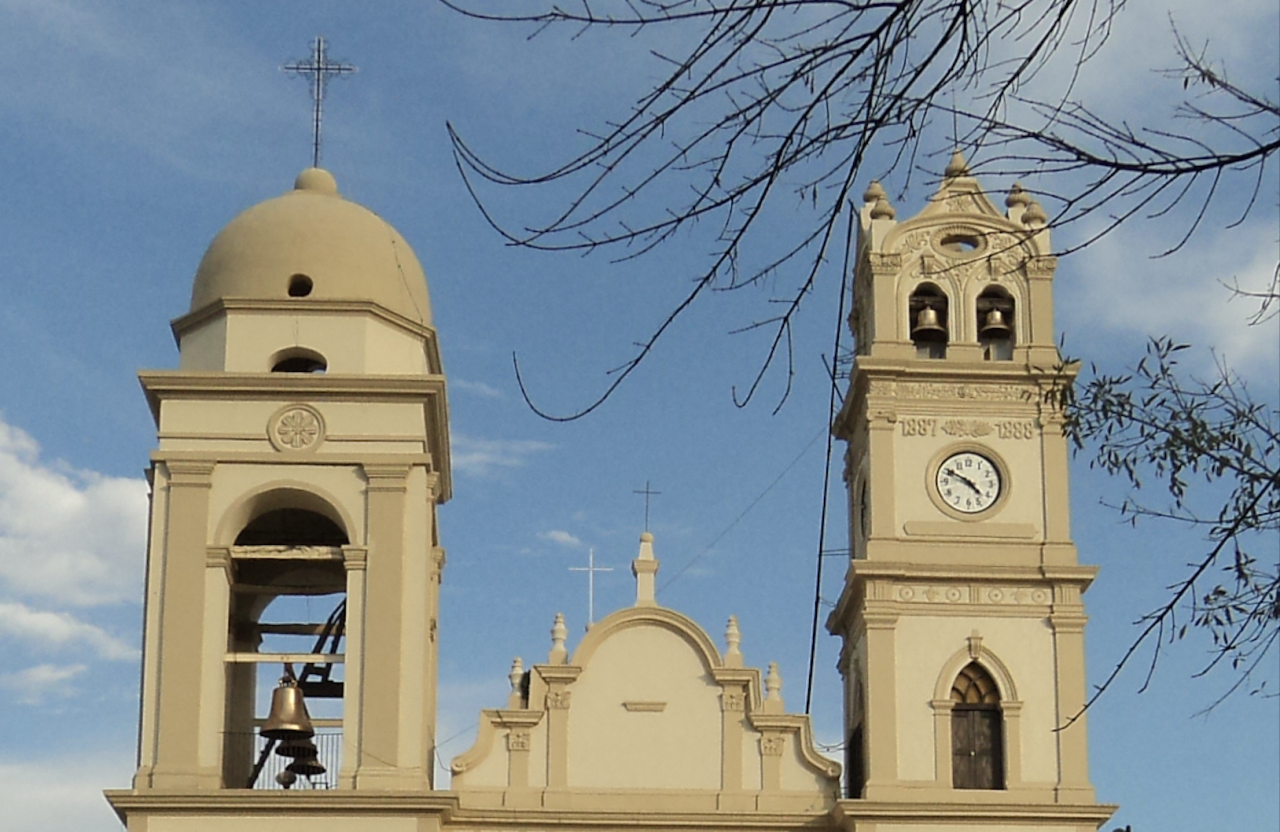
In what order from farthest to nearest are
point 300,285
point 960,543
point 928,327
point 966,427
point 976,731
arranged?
point 928,327 < point 966,427 < point 300,285 < point 960,543 < point 976,731

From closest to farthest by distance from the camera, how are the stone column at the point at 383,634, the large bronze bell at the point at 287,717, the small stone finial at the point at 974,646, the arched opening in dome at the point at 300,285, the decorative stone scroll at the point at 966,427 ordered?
the stone column at the point at 383,634 < the large bronze bell at the point at 287,717 < the small stone finial at the point at 974,646 < the arched opening in dome at the point at 300,285 < the decorative stone scroll at the point at 966,427

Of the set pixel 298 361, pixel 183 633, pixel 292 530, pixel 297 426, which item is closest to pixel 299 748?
pixel 183 633

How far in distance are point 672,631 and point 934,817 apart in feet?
9.87

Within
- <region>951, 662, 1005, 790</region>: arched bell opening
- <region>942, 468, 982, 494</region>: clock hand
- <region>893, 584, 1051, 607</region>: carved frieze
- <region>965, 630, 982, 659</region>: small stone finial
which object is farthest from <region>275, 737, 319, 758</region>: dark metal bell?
<region>942, 468, 982, 494</region>: clock hand

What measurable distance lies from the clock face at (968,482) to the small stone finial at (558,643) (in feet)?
12.4

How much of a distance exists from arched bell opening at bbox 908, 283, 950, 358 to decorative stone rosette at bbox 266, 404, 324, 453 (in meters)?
5.83

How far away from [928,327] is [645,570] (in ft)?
11.8

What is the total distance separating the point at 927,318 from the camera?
23328mm

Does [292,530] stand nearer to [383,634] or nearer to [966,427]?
[383,634]

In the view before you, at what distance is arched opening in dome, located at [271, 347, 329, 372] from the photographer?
2250 cm

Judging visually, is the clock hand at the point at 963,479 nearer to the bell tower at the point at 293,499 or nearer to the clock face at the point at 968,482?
the clock face at the point at 968,482

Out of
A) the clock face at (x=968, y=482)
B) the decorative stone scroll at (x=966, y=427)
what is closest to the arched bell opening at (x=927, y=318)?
the decorative stone scroll at (x=966, y=427)

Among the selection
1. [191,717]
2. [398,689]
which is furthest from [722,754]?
[191,717]

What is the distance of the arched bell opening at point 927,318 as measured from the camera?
2339 centimetres
